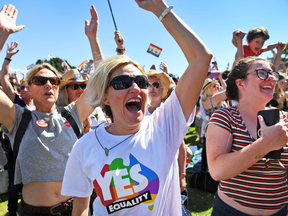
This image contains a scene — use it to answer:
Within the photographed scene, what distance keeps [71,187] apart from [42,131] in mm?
944

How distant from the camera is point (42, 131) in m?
2.15

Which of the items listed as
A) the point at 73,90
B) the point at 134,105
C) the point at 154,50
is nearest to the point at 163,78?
the point at 73,90

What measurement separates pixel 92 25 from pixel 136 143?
1686 mm

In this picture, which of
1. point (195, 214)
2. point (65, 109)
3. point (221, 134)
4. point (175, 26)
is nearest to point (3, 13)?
point (65, 109)

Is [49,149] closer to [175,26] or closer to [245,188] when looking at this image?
[175,26]

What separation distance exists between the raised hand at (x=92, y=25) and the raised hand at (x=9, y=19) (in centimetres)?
72

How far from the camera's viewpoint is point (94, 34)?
7.62 feet

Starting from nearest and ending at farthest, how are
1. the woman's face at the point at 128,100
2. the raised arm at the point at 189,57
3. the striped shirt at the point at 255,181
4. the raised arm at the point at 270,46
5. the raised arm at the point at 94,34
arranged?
the raised arm at the point at 189,57 → the woman's face at the point at 128,100 → the striped shirt at the point at 255,181 → the raised arm at the point at 94,34 → the raised arm at the point at 270,46

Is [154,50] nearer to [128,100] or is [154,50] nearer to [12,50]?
[12,50]

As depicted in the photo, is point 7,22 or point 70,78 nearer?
point 7,22

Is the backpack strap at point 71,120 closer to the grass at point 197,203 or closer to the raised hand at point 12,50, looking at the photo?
the raised hand at point 12,50

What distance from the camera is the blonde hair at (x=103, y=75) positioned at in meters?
1.54

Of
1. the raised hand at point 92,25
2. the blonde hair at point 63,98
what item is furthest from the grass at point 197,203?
the raised hand at point 92,25

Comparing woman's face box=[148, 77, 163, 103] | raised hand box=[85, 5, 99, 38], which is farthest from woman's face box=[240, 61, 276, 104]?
raised hand box=[85, 5, 99, 38]
